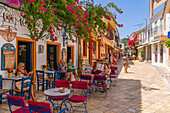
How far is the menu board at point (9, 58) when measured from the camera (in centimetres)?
527

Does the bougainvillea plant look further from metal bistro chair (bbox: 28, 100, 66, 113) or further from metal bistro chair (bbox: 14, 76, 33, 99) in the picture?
metal bistro chair (bbox: 28, 100, 66, 113)

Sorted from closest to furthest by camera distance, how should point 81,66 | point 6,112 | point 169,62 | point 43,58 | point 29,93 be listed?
Result: 1. point 6,112
2. point 29,93
3. point 43,58
4. point 81,66
5. point 169,62

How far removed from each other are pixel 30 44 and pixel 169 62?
48.4 ft

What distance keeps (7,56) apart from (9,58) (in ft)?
0.38

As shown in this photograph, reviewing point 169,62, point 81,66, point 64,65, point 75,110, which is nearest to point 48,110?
point 75,110

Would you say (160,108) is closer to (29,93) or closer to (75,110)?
(75,110)

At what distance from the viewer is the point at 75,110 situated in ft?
14.7

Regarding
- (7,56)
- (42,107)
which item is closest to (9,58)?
(7,56)

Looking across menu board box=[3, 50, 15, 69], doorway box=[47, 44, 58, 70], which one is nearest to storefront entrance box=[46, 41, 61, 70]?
doorway box=[47, 44, 58, 70]

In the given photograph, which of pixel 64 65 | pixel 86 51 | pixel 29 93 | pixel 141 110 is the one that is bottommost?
pixel 141 110

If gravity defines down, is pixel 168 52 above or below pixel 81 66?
above

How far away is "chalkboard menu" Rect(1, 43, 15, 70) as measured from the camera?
16.9ft

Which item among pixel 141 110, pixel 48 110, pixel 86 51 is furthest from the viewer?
pixel 86 51

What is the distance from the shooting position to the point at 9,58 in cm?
540
